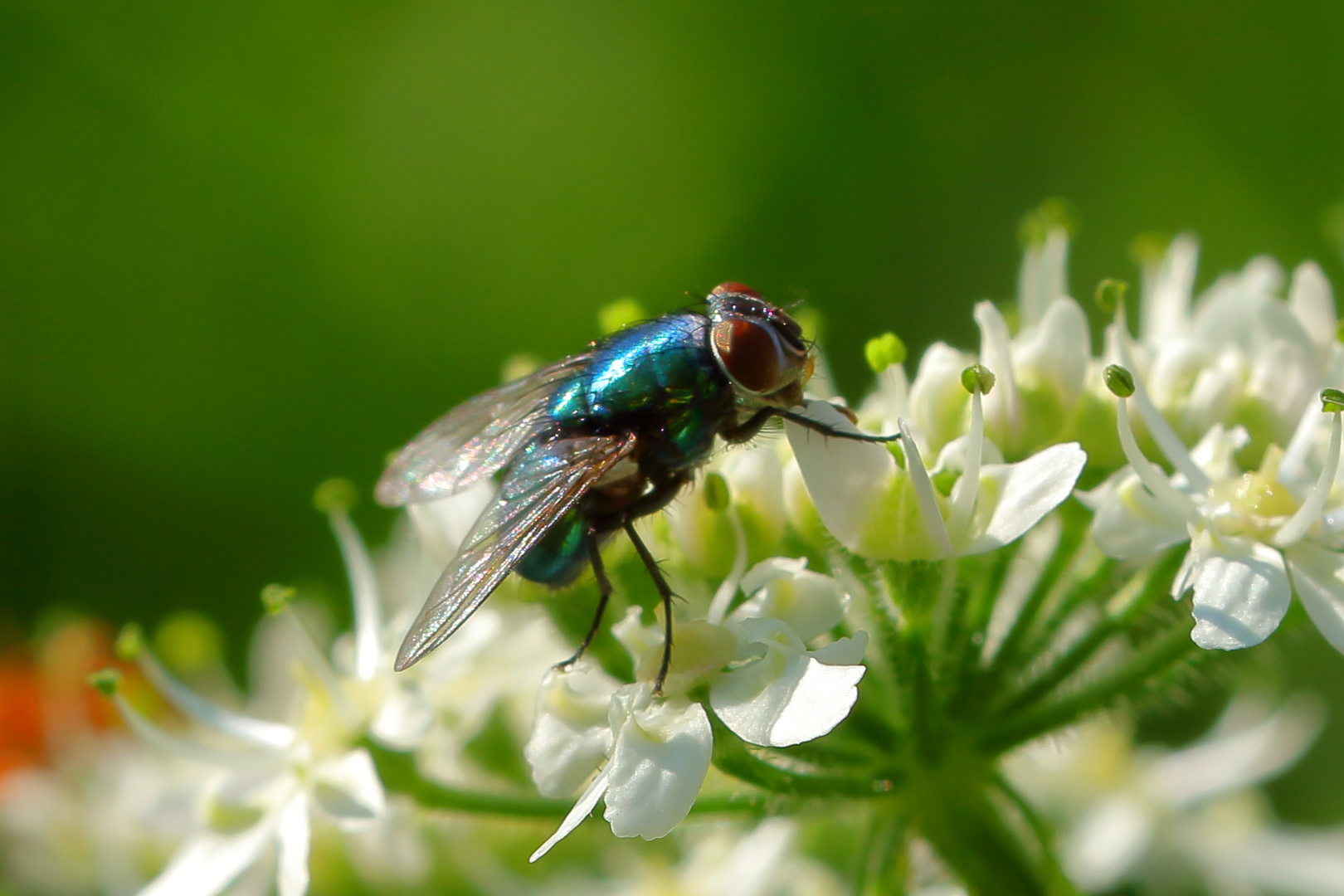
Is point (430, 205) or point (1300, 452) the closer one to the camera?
point (1300, 452)

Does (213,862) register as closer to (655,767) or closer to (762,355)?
(655,767)

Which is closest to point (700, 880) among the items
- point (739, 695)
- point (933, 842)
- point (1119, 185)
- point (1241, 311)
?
point (933, 842)

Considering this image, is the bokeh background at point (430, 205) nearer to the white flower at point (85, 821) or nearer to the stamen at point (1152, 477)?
the white flower at point (85, 821)

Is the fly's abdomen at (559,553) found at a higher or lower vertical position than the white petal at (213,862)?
higher

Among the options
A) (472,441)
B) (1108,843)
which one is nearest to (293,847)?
(472,441)

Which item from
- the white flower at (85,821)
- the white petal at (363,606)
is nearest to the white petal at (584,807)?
the white petal at (363,606)

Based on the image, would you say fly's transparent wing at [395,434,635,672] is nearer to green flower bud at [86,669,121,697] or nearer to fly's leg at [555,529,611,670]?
fly's leg at [555,529,611,670]

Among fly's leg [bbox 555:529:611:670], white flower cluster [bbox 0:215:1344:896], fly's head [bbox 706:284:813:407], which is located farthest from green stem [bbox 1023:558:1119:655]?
fly's leg [bbox 555:529:611:670]
